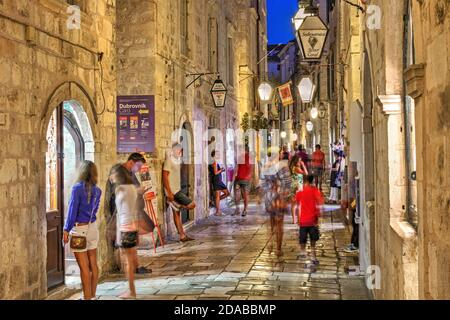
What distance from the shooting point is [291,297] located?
682cm

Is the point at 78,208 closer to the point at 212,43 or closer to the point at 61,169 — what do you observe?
the point at 61,169

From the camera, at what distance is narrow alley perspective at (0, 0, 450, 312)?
11.3ft

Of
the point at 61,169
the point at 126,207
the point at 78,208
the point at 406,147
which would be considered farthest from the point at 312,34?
the point at 78,208

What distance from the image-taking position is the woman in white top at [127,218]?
6652 mm

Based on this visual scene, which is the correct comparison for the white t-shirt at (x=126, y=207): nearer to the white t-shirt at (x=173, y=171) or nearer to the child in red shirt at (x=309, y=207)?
the child in red shirt at (x=309, y=207)

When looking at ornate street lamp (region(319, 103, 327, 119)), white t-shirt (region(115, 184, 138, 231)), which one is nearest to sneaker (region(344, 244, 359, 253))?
white t-shirt (region(115, 184, 138, 231))

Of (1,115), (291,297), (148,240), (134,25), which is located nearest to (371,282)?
(291,297)

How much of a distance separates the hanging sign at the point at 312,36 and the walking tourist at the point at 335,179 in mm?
5181

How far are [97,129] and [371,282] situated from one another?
4.16m

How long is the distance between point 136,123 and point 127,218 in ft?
14.7

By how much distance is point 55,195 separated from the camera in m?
7.29

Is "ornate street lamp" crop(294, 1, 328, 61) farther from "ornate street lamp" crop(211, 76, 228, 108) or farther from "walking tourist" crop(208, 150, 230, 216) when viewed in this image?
"walking tourist" crop(208, 150, 230, 216)

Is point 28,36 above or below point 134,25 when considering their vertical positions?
below

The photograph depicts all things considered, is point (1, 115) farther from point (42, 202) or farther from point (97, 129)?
point (97, 129)
